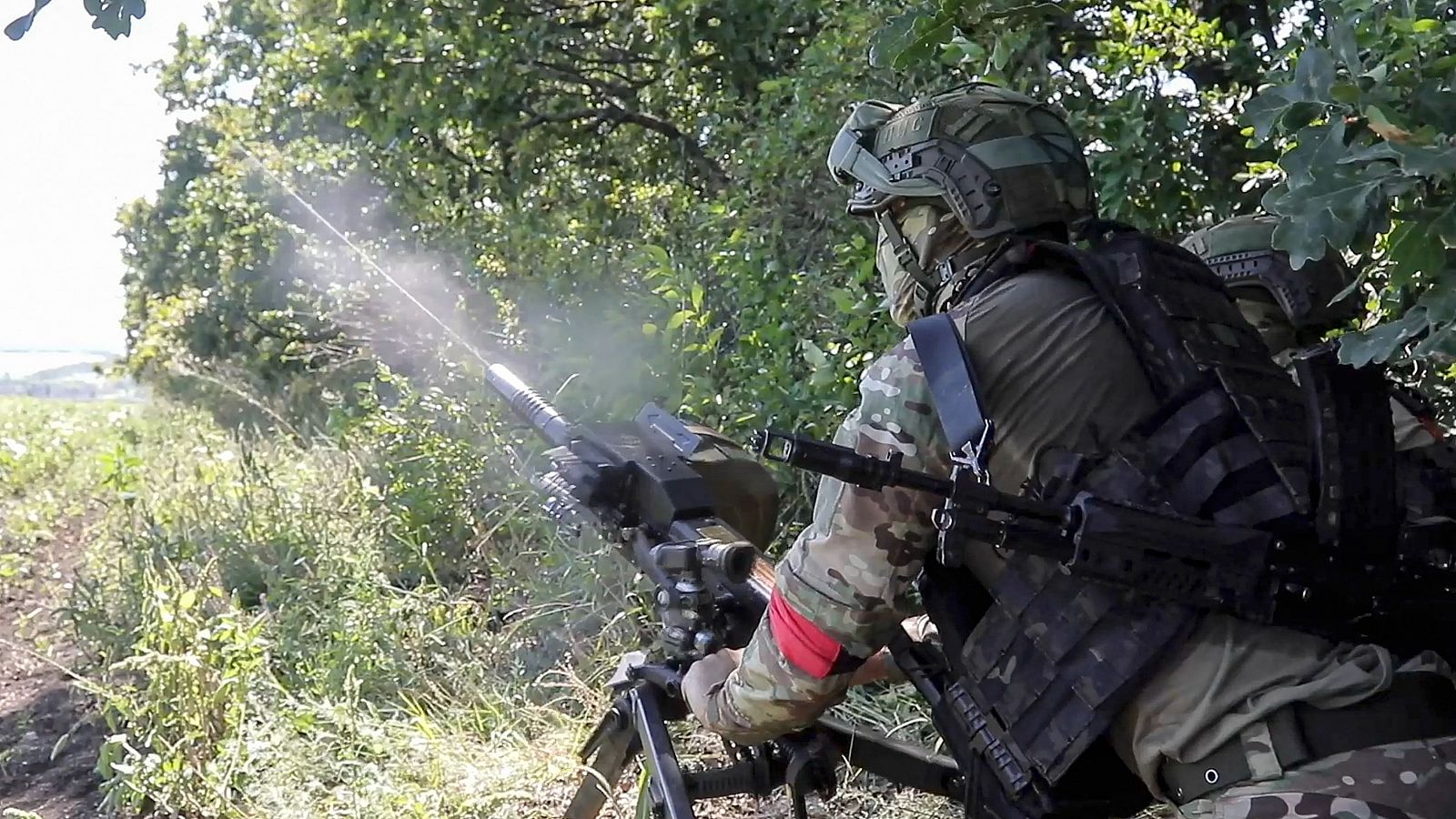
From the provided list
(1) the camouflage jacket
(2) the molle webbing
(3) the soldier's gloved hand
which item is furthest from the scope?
(2) the molle webbing

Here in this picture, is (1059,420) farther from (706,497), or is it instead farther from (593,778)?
(593,778)

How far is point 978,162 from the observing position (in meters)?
1.98

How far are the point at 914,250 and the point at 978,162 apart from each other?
0.22m

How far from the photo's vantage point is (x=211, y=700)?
153 inches

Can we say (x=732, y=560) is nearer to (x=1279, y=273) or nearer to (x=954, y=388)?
(x=954, y=388)

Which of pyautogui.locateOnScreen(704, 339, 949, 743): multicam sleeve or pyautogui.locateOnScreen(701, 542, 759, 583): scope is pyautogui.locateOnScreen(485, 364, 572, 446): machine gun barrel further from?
pyautogui.locateOnScreen(704, 339, 949, 743): multicam sleeve

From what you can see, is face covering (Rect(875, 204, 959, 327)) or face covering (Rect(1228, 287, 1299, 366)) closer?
face covering (Rect(875, 204, 959, 327))

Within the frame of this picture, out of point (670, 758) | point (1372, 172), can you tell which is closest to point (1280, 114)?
point (1372, 172)

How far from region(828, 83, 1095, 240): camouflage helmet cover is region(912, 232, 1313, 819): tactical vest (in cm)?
17

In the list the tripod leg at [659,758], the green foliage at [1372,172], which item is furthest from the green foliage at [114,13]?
the green foliage at [1372,172]

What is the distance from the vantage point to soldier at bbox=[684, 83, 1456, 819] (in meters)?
1.60

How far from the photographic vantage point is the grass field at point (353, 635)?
12.0 ft

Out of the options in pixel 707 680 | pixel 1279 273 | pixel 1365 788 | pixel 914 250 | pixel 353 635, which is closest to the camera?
pixel 1365 788

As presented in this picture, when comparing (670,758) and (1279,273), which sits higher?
(1279,273)
